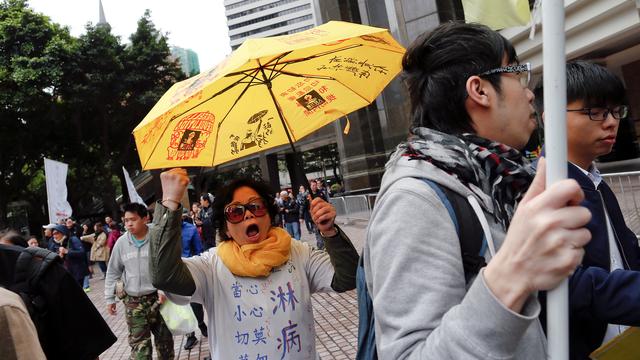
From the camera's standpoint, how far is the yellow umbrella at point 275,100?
284cm

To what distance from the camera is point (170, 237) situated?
2250mm

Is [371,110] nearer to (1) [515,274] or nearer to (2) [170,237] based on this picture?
(2) [170,237]

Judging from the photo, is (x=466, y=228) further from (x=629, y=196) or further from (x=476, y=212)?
(x=629, y=196)

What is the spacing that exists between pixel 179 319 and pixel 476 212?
4019 millimetres

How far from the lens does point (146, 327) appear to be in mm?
4746

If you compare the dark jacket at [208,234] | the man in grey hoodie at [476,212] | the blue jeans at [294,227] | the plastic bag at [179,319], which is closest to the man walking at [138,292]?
the plastic bag at [179,319]

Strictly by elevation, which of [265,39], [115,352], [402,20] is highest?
[402,20]

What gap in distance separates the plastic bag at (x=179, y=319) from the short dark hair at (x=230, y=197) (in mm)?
2028

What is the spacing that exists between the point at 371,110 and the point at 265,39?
16212 millimetres

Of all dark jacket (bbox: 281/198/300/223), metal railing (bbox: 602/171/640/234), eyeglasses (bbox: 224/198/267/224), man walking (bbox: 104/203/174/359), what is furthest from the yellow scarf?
dark jacket (bbox: 281/198/300/223)

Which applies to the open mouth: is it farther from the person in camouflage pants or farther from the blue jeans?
the blue jeans

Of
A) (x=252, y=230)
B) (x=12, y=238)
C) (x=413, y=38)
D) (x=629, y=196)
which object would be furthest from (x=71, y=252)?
(x=629, y=196)

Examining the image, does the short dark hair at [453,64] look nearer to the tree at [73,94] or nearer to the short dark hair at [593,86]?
the short dark hair at [593,86]

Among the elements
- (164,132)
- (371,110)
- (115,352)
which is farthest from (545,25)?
(371,110)
